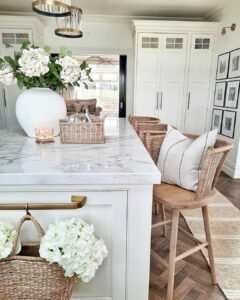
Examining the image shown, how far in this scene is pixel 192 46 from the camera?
4.43 m

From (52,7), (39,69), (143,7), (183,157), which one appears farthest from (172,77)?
(39,69)

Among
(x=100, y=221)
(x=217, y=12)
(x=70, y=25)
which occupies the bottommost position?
(x=100, y=221)

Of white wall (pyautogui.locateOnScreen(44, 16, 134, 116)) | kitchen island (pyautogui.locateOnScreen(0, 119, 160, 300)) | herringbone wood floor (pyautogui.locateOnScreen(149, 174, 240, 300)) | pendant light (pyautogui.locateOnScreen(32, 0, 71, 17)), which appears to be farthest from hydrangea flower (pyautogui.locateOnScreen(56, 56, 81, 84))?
white wall (pyautogui.locateOnScreen(44, 16, 134, 116))

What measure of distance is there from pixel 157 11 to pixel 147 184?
450 centimetres

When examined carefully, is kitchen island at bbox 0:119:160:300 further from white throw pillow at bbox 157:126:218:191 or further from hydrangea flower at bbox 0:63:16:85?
hydrangea flower at bbox 0:63:16:85

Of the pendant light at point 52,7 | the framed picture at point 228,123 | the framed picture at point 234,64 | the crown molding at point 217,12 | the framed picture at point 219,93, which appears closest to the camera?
the pendant light at point 52,7

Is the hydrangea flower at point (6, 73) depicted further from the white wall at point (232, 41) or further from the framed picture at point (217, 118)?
the framed picture at point (217, 118)

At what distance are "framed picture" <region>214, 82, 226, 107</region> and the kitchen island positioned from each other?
358cm

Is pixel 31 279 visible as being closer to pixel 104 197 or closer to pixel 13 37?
pixel 104 197

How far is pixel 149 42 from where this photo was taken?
14.4 feet

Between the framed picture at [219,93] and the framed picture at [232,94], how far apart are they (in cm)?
15

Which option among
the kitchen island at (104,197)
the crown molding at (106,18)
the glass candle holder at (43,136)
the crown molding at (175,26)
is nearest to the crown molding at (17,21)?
the crown molding at (106,18)

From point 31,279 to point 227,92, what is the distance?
4060 mm

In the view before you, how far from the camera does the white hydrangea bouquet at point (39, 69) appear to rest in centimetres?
133
